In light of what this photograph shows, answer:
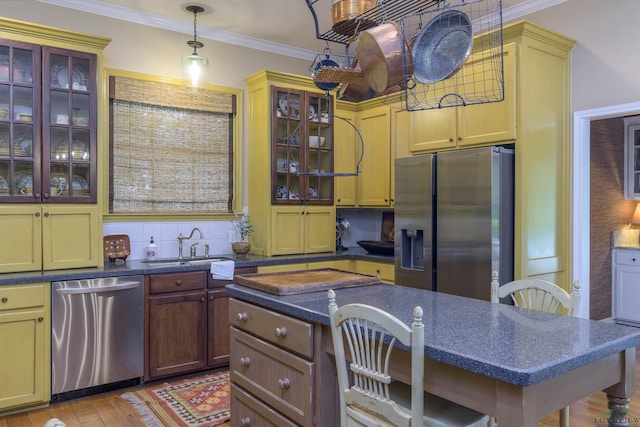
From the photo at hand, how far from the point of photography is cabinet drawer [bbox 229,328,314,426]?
194 cm

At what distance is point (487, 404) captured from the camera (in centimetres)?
133

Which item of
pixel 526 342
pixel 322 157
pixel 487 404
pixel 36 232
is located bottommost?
pixel 487 404

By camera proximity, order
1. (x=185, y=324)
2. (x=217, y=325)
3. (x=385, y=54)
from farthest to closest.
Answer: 1. (x=217, y=325)
2. (x=185, y=324)
3. (x=385, y=54)

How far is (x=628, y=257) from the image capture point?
16.4 ft

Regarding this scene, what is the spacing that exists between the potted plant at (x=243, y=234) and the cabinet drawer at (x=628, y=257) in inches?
156

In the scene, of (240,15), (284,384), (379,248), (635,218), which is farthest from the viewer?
(635,218)

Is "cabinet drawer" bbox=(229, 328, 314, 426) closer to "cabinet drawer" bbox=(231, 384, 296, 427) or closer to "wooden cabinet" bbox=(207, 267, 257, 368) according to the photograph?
"cabinet drawer" bbox=(231, 384, 296, 427)

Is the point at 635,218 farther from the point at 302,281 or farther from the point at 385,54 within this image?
the point at 385,54

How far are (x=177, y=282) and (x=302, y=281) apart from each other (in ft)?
4.99

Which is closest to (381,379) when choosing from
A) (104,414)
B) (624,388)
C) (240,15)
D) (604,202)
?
(624,388)

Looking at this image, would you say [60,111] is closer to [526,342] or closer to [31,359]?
[31,359]

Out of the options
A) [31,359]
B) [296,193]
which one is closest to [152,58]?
[296,193]

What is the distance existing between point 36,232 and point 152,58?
5.74 ft

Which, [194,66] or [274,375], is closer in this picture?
[274,375]
